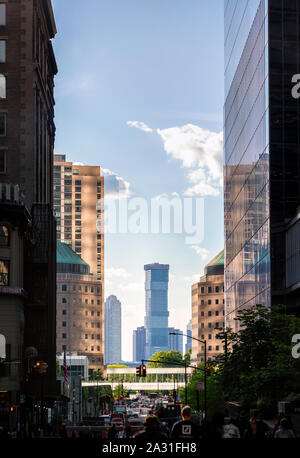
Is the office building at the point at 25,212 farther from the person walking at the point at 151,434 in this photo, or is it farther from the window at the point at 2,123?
the person walking at the point at 151,434

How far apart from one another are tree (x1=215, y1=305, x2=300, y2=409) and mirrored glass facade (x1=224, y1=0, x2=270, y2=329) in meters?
11.4

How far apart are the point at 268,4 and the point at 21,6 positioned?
30.9m

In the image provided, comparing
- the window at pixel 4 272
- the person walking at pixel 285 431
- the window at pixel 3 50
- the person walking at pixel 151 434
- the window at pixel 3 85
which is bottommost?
the person walking at pixel 285 431

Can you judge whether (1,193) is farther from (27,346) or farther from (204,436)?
(204,436)

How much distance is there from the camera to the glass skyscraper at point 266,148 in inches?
2847

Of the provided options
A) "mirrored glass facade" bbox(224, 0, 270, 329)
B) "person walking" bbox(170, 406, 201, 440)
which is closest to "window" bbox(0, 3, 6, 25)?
"mirrored glass facade" bbox(224, 0, 270, 329)

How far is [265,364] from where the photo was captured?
60156 millimetres

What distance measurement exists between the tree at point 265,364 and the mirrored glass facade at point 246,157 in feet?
37.5

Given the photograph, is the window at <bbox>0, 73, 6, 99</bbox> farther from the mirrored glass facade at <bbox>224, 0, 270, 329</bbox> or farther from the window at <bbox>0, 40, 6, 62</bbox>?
the mirrored glass facade at <bbox>224, 0, 270, 329</bbox>

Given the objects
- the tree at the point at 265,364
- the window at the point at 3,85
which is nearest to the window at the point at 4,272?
the tree at the point at 265,364

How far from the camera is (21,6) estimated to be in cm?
9312

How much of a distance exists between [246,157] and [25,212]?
910 inches

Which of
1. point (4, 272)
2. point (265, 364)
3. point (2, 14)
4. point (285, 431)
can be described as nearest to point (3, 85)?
point (2, 14)

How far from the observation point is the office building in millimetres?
74062
